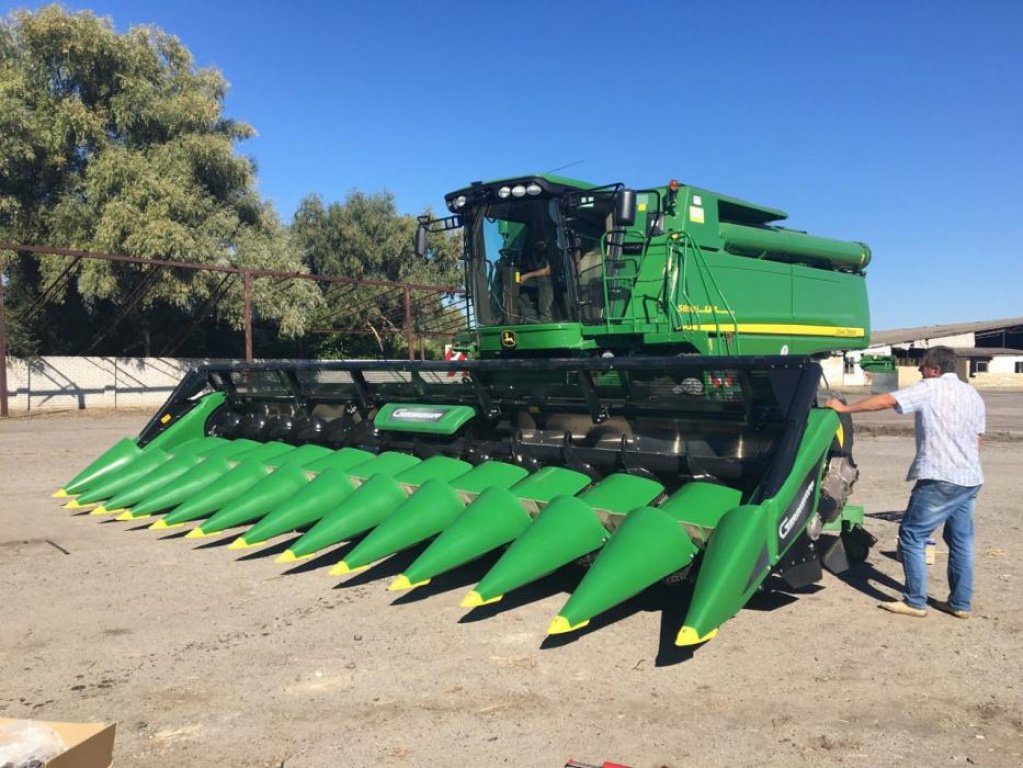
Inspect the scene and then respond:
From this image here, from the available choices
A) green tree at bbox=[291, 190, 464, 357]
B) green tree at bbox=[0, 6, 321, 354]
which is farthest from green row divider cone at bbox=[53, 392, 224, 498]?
green tree at bbox=[291, 190, 464, 357]

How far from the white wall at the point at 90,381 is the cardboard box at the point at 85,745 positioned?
23.5 metres

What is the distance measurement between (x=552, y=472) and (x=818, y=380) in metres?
1.60

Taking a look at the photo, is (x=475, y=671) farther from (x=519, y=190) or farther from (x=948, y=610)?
(x=519, y=190)

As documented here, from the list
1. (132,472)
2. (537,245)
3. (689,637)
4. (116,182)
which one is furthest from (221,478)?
(116,182)

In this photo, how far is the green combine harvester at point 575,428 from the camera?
3.96 meters

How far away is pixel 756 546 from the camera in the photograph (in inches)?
141

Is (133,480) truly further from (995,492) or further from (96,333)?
(96,333)

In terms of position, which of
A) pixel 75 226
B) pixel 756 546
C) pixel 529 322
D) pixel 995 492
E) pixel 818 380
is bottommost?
pixel 995 492

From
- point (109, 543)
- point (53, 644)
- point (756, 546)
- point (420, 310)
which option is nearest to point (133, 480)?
point (109, 543)

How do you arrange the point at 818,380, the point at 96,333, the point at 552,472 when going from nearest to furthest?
the point at 818,380 → the point at 552,472 → the point at 96,333

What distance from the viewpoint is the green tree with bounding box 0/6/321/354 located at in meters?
22.3

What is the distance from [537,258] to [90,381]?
810 inches

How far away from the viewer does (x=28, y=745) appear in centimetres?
208

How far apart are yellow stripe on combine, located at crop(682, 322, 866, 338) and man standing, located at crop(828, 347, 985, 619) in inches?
116
